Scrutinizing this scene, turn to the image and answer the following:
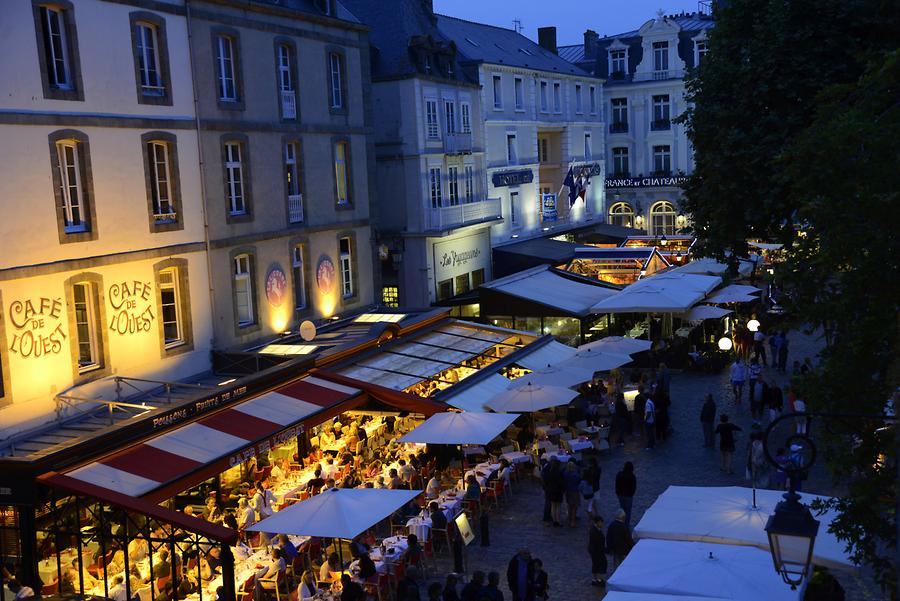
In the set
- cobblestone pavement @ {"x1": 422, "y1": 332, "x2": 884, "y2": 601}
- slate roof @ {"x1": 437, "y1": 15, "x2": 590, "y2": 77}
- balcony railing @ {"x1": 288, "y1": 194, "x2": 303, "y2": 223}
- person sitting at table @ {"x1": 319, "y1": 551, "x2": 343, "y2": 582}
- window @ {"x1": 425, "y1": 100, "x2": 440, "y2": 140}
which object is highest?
slate roof @ {"x1": 437, "y1": 15, "x2": 590, "y2": 77}

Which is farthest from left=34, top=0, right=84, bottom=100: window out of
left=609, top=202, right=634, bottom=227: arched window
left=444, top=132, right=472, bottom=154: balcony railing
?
left=609, top=202, right=634, bottom=227: arched window

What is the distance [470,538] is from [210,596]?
179 inches

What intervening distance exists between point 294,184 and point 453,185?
43.9 ft

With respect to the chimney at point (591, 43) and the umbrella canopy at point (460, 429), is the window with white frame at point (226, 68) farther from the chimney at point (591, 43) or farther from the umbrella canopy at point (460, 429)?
the chimney at point (591, 43)

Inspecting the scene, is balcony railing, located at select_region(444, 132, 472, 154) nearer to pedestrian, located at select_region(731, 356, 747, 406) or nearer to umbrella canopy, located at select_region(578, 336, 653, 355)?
umbrella canopy, located at select_region(578, 336, 653, 355)

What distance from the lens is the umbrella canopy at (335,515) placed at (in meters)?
14.1

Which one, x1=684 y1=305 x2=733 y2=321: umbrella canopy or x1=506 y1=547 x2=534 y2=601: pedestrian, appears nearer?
x1=506 y1=547 x2=534 y2=601: pedestrian

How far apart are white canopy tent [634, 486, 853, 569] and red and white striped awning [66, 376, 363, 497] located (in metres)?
7.16

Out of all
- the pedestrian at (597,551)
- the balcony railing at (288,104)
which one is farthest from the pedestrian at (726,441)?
the balcony railing at (288,104)

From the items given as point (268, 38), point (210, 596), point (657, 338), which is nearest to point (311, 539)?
point (210, 596)

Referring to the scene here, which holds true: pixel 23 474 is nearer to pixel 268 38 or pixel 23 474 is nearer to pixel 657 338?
pixel 268 38

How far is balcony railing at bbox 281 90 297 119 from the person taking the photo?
2394 centimetres

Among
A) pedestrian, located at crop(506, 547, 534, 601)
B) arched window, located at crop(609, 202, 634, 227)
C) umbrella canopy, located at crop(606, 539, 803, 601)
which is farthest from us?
arched window, located at crop(609, 202, 634, 227)

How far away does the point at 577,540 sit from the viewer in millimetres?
17453
